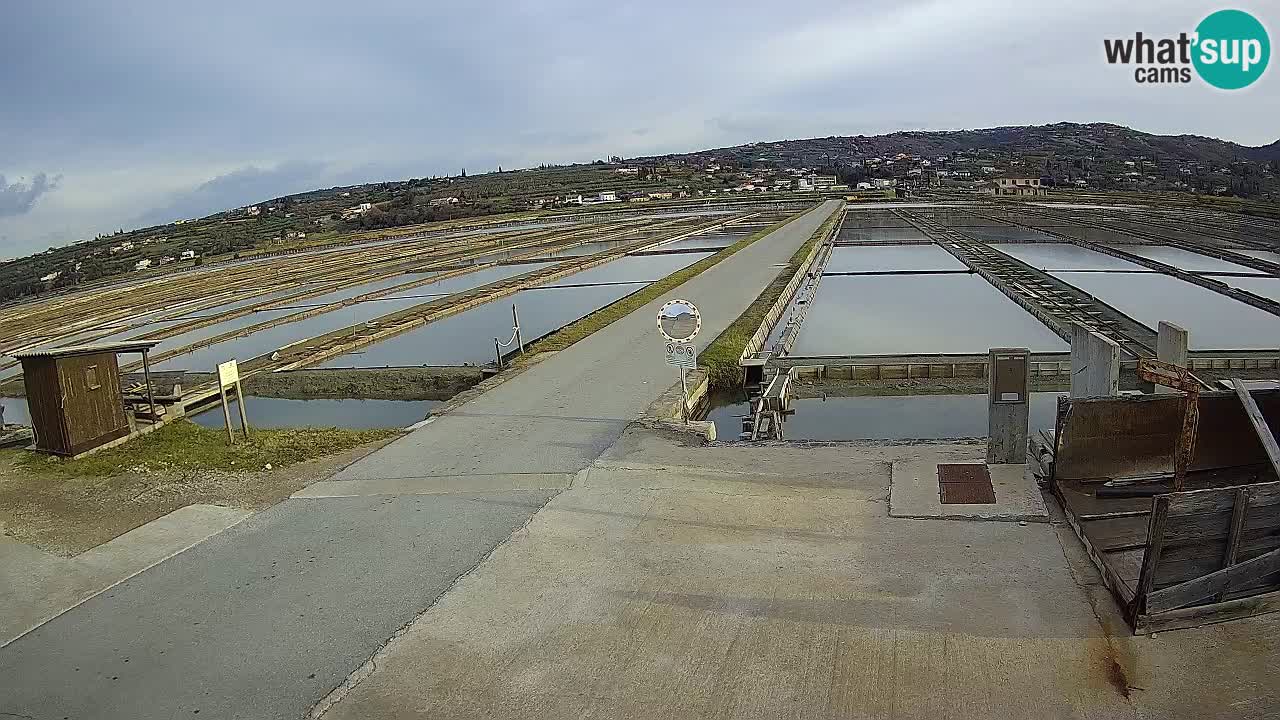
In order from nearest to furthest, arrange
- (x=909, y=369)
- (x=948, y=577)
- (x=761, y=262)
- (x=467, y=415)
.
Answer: (x=948, y=577), (x=467, y=415), (x=909, y=369), (x=761, y=262)

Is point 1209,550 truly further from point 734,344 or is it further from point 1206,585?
point 734,344

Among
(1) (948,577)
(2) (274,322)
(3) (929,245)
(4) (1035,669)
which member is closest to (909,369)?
(1) (948,577)

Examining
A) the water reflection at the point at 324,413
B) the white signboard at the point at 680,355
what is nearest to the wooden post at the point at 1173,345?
the white signboard at the point at 680,355

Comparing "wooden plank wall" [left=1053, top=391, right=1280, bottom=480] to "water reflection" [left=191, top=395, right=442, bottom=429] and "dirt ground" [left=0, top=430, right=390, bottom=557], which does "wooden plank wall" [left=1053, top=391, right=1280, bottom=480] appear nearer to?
"dirt ground" [left=0, top=430, right=390, bottom=557]

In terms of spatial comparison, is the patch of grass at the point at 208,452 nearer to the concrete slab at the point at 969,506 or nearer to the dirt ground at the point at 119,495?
the dirt ground at the point at 119,495

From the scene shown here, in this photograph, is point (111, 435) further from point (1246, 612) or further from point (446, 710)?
→ point (1246, 612)

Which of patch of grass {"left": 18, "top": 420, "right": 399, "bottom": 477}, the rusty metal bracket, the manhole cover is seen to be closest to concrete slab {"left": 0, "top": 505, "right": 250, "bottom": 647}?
patch of grass {"left": 18, "top": 420, "right": 399, "bottom": 477}
